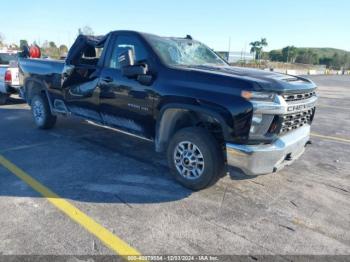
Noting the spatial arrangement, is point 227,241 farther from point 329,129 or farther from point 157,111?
point 329,129

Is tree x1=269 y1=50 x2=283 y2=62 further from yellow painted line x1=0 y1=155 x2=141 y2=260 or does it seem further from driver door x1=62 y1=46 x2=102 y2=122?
yellow painted line x1=0 y1=155 x2=141 y2=260

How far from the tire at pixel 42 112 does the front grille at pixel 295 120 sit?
5.02 m

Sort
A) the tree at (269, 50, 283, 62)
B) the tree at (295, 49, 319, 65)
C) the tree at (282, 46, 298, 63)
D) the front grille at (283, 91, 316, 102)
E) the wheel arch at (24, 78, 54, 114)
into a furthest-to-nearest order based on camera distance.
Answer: the tree at (269, 50, 283, 62)
the tree at (295, 49, 319, 65)
the tree at (282, 46, 298, 63)
the wheel arch at (24, 78, 54, 114)
the front grille at (283, 91, 316, 102)

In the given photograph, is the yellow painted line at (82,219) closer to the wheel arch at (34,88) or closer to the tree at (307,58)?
the wheel arch at (34,88)

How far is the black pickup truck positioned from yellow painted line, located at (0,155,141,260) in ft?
4.58

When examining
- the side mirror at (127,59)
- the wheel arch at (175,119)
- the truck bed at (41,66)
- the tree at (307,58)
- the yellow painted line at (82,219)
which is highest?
the tree at (307,58)

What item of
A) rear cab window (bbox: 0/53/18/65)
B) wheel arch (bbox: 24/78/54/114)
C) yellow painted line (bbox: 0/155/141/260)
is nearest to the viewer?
yellow painted line (bbox: 0/155/141/260)

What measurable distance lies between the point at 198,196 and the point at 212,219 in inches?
23.4

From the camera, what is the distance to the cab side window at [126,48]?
4.99 metres

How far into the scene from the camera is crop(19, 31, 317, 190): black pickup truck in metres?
3.85

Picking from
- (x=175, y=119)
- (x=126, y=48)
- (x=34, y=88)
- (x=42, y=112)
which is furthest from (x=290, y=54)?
(x=175, y=119)

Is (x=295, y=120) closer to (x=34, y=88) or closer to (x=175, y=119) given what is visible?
(x=175, y=119)

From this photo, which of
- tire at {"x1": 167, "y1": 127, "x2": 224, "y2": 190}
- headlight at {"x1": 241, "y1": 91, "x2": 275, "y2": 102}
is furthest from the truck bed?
headlight at {"x1": 241, "y1": 91, "x2": 275, "y2": 102}

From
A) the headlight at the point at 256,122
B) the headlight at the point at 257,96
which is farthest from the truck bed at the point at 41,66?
the headlight at the point at 256,122
